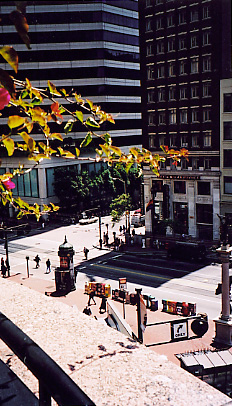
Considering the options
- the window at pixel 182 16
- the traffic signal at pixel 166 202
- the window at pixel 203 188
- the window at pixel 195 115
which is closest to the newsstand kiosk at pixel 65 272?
the window at pixel 203 188

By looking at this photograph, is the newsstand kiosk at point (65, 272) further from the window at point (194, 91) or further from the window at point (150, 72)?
the window at point (150, 72)

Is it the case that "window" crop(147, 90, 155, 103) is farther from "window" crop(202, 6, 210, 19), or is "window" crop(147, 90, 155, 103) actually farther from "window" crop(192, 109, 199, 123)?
"window" crop(202, 6, 210, 19)

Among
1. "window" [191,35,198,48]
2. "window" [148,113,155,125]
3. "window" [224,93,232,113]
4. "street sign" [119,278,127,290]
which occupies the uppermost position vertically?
"window" [191,35,198,48]

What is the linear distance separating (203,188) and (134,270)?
16.8 meters

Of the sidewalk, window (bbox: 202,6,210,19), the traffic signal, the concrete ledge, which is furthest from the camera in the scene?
the traffic signal

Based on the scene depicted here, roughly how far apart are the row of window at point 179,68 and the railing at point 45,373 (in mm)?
60034

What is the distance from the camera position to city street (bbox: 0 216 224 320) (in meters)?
42.9

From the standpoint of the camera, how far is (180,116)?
6238 centimetres

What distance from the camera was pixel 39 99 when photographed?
5.30 metres

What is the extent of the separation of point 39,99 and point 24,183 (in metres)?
85.0

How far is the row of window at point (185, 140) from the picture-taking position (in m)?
60.5

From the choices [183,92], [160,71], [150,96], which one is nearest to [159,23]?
[160,71]

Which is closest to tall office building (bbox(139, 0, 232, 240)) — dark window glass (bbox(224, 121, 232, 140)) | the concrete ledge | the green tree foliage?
dark window glass (bbox(224, 121, 232, 140))

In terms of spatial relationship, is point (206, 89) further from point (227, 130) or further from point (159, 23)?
point (159, 23)
